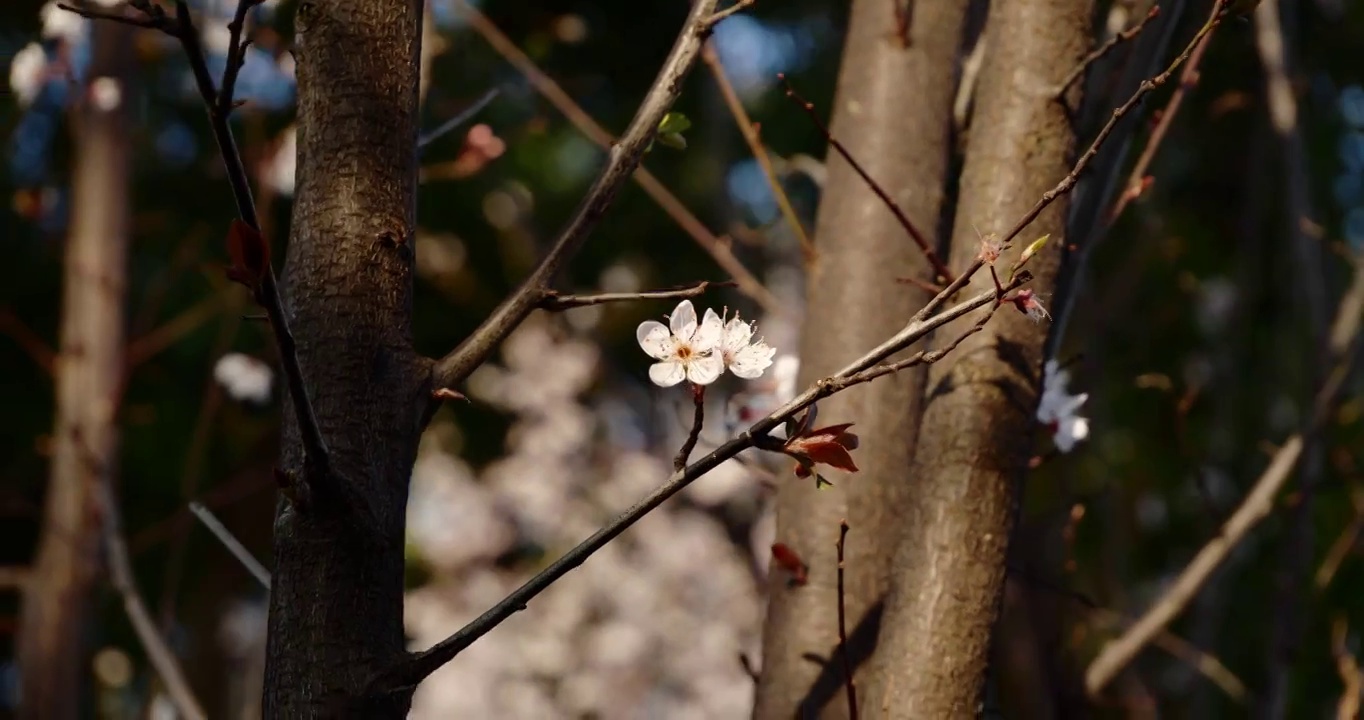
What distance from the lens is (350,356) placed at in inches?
38.6

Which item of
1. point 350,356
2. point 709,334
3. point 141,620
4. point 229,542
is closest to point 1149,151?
point 709,334

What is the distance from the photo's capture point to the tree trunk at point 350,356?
916 millimetres

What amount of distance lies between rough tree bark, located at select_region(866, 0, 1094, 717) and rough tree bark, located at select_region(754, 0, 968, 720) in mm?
129

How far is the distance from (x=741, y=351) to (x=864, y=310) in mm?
434

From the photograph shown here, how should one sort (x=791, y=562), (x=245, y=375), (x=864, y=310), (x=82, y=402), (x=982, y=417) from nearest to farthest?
(x=982, y=417) → (x=791, y=562) → (x=864, y=310) → (x=82, y=402) → (x=245, y=375)

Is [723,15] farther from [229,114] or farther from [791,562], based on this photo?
[791,562]

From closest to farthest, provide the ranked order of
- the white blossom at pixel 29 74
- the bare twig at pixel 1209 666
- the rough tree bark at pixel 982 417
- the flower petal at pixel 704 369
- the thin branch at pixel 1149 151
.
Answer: the flower petal at pixel 704 369 → the rough tree bark at pixel 982 417 → the thin branch at pixel 1149 151 → the bare twig at pixel 1209 666 → the white blossom at pixel 29 74

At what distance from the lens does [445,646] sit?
0.90 m

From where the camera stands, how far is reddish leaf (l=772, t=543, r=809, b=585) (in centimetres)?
129

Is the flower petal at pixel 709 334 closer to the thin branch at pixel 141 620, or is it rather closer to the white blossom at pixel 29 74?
the thin branch at pixel 141 620

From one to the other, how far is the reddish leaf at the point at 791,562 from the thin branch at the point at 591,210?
0.41 m

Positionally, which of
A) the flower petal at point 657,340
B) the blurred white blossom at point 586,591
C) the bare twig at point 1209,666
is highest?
the blurred white blossom at point 586,591

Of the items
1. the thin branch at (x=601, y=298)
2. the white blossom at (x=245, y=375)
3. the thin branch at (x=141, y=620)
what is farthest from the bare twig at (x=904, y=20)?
the white blossom at (x=245, y=375)

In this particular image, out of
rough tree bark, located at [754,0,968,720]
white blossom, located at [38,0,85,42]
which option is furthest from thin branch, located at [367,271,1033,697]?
white blossom, located at [38,0,85,42]
